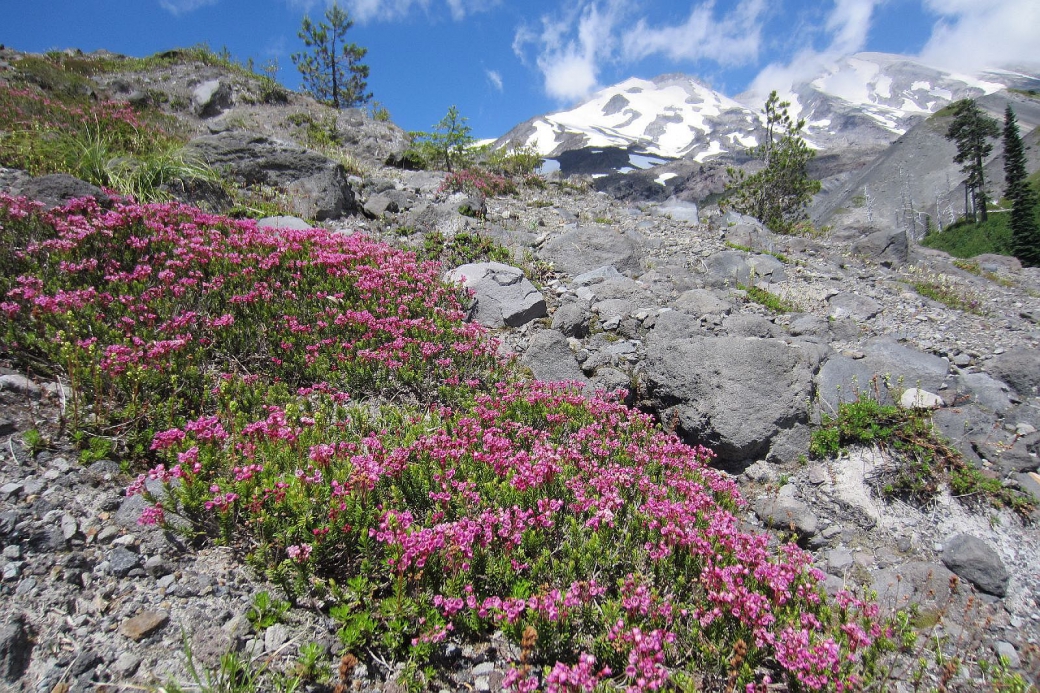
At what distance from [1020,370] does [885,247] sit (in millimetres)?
12359

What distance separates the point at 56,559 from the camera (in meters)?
2.89

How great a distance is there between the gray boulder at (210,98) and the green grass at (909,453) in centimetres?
2689

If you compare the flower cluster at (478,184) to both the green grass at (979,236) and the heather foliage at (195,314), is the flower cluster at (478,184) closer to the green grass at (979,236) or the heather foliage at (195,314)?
the heather foliage at (195,314)

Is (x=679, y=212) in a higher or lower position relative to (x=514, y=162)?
lower

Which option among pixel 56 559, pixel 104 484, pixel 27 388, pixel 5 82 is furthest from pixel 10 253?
pixel 5 82

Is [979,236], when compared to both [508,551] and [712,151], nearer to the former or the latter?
[508,551]

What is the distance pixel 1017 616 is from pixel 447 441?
5.47m

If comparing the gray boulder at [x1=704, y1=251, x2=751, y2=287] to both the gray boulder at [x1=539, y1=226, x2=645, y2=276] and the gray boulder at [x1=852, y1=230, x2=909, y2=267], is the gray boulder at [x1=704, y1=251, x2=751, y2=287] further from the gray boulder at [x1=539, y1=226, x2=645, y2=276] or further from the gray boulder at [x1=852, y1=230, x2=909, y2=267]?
the gray boulder at [x1=852, y1=230, x2=909, y2=267]

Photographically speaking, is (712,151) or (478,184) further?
(712,151)

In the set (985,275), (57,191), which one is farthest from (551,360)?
(985,275)

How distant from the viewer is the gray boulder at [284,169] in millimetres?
12219

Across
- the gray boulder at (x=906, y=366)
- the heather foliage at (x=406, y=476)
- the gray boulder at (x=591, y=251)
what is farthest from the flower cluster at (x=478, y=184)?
the gray boulder at (x=906, y=366)

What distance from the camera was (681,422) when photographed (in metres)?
6.27

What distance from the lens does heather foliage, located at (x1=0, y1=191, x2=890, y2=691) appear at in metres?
3.04
